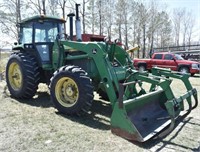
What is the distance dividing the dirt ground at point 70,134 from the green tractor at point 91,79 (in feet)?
0.70

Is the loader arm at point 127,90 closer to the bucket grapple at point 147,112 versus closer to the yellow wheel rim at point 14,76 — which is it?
the bucket grapple at point 147,112

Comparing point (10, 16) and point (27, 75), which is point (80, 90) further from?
point (10, 16)

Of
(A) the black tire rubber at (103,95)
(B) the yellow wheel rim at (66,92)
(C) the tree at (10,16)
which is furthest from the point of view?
(C) the tree at (10,16)

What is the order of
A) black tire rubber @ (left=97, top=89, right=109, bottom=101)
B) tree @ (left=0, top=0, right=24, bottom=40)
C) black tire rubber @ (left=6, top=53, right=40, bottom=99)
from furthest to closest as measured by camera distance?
tree @ (left=0, top=0, right=24, bottom=40)
black tire rubber @ (left=97, top=89, right=109, bottom=101)
black tire rubber @ (left=6, top=53, right=40, bottom=99)

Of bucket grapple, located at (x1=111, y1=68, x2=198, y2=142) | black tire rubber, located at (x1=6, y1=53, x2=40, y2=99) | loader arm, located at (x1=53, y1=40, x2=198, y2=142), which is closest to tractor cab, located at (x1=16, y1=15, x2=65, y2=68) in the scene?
black tire rubber, located at (x1=6, y1=53, x2=40, y2=99)

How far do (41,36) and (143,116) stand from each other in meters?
4.02

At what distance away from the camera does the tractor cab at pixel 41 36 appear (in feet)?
22.9

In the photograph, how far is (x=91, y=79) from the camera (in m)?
5.88

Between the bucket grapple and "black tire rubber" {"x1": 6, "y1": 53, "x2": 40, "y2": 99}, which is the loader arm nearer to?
the bucket grapple

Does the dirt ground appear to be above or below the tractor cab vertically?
below

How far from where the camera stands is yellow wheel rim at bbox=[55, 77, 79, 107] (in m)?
5.44

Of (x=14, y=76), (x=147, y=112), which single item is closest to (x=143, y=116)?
(x=147, y=112)

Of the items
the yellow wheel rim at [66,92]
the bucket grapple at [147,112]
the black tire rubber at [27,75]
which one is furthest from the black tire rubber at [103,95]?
the black tire rubber at [27,75]

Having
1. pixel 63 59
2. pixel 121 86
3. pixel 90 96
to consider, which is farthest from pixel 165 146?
pixel 63 59
